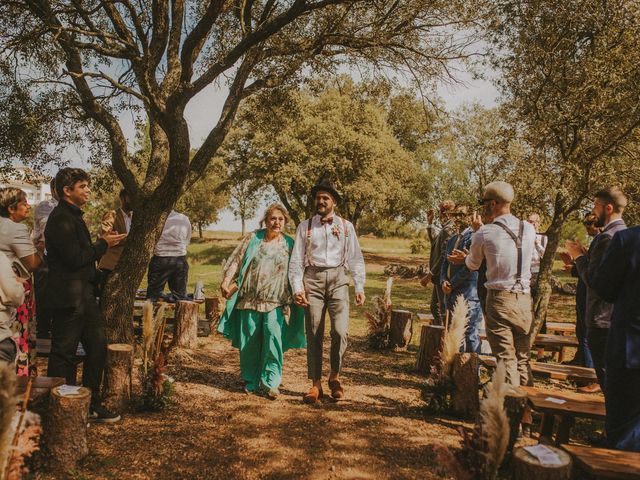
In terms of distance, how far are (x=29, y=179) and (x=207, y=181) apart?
3511cm

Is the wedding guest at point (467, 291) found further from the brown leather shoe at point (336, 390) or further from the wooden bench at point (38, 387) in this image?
the wooden bench at point (38, 387)

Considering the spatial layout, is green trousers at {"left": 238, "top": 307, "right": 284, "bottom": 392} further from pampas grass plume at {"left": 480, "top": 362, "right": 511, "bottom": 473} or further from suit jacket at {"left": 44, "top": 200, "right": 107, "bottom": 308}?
pampas grass plume at {"left": 480, "top": 362, "right": 511, "bottom": 473}

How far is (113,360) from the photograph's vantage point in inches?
189

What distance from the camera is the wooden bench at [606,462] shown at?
2732 mm

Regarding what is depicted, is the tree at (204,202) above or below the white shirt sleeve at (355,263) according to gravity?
above

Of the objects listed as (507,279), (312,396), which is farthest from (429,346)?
(507,279)

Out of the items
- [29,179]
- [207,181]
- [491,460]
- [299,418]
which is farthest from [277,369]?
[207,181]

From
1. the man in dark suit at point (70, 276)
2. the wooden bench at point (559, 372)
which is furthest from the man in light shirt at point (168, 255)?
the wooden bench at point (559, 372)

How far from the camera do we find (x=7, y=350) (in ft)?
12.6

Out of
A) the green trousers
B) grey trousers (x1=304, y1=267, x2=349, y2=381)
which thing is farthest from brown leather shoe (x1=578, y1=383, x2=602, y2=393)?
the green trousers

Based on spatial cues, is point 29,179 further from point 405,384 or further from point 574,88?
point 574,88

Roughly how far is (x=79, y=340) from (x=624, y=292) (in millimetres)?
4390

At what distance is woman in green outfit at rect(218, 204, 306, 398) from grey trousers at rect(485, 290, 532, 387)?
2.31 metres

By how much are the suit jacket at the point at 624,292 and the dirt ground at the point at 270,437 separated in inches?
67.8
